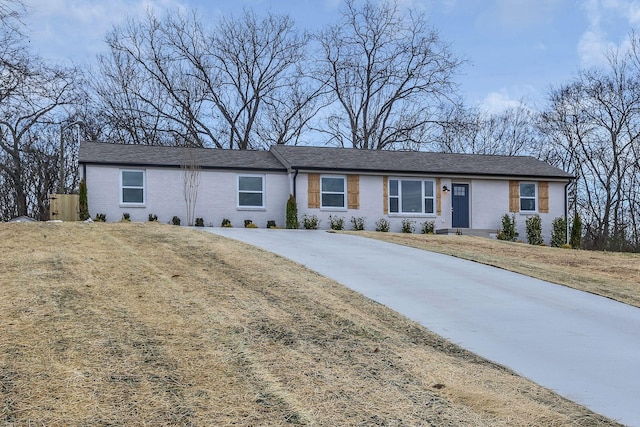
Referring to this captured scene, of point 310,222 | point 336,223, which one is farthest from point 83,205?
point 336,223

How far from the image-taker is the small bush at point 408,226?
69.8 ft

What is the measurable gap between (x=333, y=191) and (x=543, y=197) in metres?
8.55

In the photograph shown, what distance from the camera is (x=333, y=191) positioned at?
21.5 metres

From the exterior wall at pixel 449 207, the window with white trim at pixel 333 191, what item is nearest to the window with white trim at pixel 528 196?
the exterior wall at pixel 449 207

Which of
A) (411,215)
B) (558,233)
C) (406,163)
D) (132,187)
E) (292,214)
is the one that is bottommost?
(558,233)

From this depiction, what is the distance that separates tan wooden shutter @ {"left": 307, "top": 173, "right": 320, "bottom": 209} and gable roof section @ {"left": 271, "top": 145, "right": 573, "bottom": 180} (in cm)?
40

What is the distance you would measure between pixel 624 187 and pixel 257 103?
20463 millimetres

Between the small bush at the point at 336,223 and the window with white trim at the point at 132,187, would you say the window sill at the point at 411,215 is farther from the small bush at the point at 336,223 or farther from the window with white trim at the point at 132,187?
the window with white trim at the point at 132,187

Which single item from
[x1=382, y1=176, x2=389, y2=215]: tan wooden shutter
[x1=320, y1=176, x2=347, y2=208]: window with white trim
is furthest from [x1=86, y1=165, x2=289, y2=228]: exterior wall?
[x1=382, y1=176, x2=389, y2=215]: tan wooden shutter

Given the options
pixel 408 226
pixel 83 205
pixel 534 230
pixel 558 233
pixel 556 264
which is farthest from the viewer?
pixel 558 233

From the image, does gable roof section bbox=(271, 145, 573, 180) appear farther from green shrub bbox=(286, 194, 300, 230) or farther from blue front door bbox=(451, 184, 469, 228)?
green shrub bbox=(286, 194, 300, 230)

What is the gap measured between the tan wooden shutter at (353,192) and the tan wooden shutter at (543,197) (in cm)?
748

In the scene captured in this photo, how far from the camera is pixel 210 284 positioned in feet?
26.2

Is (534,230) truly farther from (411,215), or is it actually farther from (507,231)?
(411,215)
